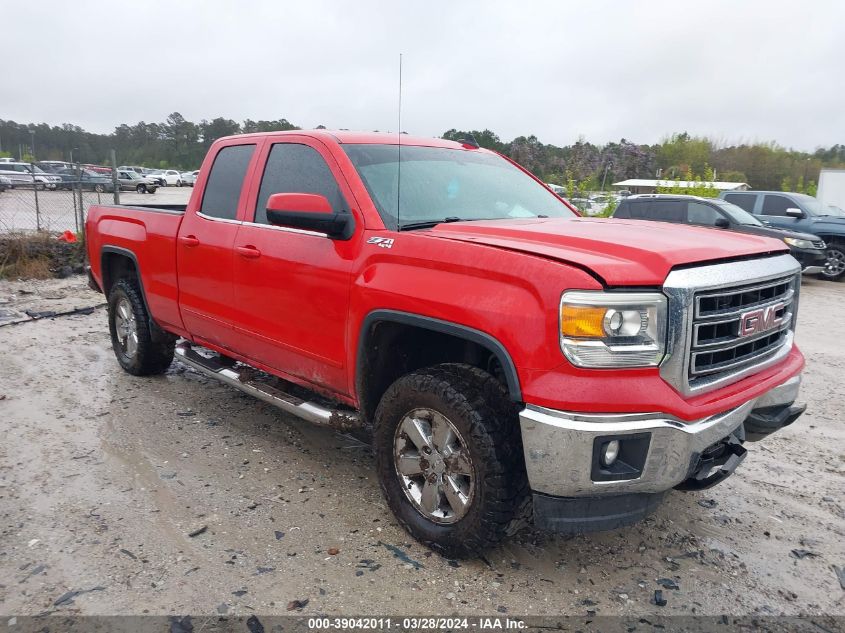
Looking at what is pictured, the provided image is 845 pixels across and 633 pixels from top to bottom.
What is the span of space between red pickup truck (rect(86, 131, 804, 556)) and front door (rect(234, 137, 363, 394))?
0.01m

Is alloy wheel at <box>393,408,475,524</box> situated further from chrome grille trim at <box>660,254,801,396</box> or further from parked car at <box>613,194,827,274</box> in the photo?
parked car at <box>613,194,827,274</box>

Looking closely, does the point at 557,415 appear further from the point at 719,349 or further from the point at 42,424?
the point at 42,424

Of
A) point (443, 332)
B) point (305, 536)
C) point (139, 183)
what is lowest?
point (305, 536)

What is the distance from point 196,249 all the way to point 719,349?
10.7 ft

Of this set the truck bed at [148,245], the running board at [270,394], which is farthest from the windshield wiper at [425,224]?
the truck bed at [148,245]

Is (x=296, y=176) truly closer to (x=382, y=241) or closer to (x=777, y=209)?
(x=382, y=241)

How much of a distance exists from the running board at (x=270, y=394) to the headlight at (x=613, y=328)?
1417 mm

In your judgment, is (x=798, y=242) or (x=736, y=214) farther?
(x=798, y=242)

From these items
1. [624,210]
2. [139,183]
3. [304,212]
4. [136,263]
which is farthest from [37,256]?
[139,183]

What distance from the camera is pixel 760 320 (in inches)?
112

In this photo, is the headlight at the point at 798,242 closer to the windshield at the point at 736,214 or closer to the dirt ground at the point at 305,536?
the windshield at the point at 736,214

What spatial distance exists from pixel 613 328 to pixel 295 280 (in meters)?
1.79

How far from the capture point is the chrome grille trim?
2.43 m

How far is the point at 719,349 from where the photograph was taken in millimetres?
2604
